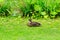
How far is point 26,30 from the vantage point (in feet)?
26.7

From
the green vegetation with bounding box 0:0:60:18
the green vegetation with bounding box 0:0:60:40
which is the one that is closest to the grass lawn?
the green vegetation with bounding box 0:0:60:40

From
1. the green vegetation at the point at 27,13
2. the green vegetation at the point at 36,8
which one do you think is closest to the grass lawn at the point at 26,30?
the green vegetation at the point at 27,13

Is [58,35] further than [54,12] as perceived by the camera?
No

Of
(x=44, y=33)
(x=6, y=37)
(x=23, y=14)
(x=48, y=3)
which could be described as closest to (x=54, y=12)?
(x=48, y=3)

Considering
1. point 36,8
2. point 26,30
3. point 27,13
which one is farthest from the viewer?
point 27,13

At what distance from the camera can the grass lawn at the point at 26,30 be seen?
7.57 m

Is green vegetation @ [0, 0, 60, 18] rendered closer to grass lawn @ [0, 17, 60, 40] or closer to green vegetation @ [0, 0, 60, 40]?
green vegetation @ [0, 0, 60, 40]

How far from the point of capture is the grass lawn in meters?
7.57

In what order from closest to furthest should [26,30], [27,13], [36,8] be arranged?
[26,30], [36,8], [27,13]

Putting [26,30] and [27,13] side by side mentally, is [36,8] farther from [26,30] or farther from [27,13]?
[26,30]

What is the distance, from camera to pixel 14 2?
955 cm

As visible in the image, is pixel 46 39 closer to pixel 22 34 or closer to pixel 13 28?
pixel 22 34

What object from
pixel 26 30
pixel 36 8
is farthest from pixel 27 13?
pixel 26 30

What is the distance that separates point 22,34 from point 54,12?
1966mm
